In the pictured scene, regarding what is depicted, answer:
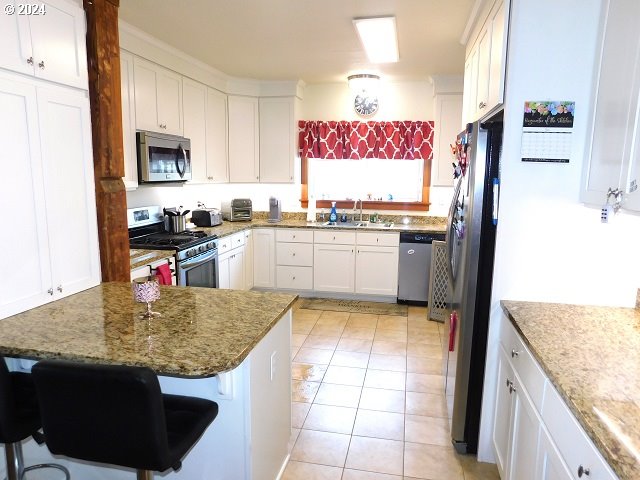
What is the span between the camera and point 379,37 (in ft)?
11.0

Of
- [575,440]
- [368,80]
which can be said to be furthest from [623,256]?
[368,80]

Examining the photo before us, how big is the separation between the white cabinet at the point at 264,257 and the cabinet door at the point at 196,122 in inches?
38.1

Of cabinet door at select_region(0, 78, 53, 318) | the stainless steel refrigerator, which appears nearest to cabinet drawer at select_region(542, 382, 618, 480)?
the stainless steel refrigerator

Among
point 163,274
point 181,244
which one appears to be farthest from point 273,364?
point 181,244

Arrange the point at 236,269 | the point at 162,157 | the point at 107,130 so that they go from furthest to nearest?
1. the point at 236,269
2. the point at 162,157
3. the point at 107,130

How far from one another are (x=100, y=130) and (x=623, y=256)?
257cm

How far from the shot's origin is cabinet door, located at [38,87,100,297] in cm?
195

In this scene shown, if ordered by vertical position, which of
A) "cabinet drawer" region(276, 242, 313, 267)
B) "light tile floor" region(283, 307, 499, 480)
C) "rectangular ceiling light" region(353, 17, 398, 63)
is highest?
"rectangular ceiling light" region(353, 17, 398, 63)

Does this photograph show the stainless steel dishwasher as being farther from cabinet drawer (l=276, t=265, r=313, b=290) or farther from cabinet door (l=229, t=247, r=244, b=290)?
cabinet door (l=229, t=247, r=244, b=290)

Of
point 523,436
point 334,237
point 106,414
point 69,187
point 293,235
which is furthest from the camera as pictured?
point 293,235

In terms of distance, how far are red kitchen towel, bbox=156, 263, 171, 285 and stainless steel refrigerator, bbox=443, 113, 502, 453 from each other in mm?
2028

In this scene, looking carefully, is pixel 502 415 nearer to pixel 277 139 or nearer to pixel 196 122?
pixel 196 122

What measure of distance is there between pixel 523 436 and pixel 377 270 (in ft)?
10.6

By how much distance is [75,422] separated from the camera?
4.14 feet
